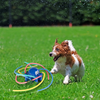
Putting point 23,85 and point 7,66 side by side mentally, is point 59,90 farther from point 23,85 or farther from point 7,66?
point 7,66

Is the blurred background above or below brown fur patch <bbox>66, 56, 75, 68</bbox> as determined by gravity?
below

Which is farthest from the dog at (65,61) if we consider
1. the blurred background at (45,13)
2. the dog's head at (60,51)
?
the blurred background at (45,13)

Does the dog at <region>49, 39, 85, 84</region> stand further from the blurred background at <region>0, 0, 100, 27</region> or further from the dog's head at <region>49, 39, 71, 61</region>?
the blurred background at <region>0, 0, 100, 27</region>

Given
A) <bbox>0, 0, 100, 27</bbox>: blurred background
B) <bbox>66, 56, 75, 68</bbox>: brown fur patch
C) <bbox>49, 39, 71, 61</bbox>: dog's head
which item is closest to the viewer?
<bbox>49, 39, 71, 61</bbox>: dog's head

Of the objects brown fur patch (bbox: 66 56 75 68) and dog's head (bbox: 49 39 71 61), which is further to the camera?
brown fur patch (bbox: 66 56 75 68)

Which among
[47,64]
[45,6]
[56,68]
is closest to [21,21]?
[45,6]

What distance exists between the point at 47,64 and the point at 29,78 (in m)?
1.61

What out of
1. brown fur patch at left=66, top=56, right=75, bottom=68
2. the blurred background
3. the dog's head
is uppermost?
the dog's head

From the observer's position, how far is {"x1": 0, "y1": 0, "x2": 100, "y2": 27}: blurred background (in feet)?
78.5

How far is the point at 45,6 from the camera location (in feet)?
81.4

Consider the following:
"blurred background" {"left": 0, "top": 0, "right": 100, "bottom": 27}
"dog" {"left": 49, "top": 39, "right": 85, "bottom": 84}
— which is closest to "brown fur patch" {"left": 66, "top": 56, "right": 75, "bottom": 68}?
"dog" {"left": 49, "top": 39, "right": 85, "bottom": 84}

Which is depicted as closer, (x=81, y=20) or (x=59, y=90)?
(x=59, y=90)

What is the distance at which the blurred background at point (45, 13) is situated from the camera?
23922 mm

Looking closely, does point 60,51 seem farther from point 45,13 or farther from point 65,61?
point 45,13
